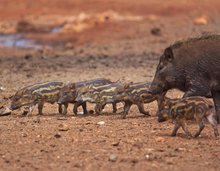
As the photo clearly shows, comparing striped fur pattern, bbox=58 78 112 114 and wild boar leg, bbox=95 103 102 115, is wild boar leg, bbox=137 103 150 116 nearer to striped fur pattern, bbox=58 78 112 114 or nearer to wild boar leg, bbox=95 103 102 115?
wild boar leg, bbox=95 103 102 115

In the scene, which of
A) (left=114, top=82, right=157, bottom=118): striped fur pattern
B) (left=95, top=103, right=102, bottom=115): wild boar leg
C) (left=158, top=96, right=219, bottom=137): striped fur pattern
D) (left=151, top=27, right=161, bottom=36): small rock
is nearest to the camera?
(left=158, top=96, right=219, bottom=137): striped fur pattern

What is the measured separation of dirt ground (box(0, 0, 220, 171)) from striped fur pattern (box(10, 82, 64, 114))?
27cm

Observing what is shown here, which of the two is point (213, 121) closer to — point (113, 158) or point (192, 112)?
point (192, 112)

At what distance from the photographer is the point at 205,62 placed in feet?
40.6

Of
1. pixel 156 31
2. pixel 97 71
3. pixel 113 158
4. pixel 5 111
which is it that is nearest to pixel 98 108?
pixel 5 111

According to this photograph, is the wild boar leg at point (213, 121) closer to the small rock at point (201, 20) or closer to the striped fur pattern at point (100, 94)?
the striped fur pattern at point (100, 94)

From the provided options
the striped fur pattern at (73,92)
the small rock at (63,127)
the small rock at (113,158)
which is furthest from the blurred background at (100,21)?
the small rock at (113,158)

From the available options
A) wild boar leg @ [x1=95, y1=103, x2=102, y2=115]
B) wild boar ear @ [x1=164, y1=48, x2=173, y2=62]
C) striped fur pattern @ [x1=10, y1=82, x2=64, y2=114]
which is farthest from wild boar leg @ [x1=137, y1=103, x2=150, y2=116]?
striped fur pattern @ [x1=10, y1=82, x2=64, y2=114]

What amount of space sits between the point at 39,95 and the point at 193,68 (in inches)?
111

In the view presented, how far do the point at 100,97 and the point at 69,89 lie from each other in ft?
1.87

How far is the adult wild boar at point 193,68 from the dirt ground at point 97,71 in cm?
65

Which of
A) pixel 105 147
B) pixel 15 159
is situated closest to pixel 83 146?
pixel 105 147

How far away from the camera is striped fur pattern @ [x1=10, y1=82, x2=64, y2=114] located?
538 inches

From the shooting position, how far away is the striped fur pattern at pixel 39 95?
44.8ft
